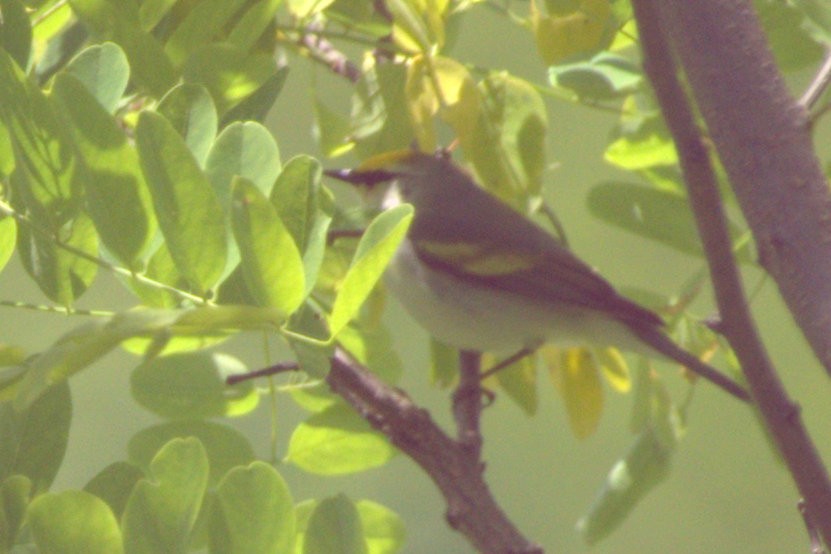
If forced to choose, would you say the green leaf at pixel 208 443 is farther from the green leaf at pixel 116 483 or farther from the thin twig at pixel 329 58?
the thin twig at pixel 329 58

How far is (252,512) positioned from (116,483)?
0.14 meters

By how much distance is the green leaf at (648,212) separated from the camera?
142 cm

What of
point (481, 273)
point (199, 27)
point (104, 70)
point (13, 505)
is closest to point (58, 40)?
point (199, 27)

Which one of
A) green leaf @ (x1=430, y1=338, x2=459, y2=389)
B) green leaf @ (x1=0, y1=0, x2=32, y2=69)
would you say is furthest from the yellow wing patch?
green leaf @ (x1=0, y1=0, x2=32, y2=69)

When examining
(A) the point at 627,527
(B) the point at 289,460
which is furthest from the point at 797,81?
(B) the point at 289,460

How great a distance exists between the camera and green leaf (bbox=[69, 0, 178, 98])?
100 cm

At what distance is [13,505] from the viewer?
0.82 m

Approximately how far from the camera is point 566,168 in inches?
139

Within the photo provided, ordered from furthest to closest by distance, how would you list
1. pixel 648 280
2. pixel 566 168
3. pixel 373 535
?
pixel 566 168 → pixel 648 280 → pixel 373 535

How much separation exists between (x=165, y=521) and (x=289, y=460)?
454 millimetres

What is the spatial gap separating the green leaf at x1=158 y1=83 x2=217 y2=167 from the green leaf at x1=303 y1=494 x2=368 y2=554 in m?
0.27

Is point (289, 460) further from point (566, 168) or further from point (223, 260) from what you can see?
point (566, 168)

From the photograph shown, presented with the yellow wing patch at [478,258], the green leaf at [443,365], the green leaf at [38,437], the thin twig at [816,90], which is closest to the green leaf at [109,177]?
the green leaf at [38,437]

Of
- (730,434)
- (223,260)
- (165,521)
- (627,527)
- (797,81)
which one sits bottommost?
(627,527)
